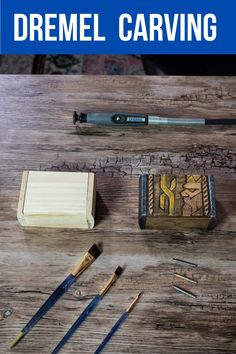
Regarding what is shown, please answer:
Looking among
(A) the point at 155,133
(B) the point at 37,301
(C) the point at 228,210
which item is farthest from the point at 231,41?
(B) the point at 37,301

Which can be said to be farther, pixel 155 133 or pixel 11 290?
pixel 155 133

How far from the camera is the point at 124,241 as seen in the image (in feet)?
3.01

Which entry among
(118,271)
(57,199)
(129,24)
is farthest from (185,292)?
(129,24)

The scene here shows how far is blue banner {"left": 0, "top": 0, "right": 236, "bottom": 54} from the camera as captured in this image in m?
1.43

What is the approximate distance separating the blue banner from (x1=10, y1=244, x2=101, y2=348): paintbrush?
0.76 metres

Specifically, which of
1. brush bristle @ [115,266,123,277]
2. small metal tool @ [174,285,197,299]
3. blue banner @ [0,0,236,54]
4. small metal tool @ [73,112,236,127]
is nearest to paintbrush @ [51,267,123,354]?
brush bristle @ [115,266,123,277]

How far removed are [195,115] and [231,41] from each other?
0.54 metres

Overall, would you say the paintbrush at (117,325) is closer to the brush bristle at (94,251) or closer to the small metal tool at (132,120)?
the brush bristle at (94,251)

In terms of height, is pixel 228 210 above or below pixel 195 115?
below

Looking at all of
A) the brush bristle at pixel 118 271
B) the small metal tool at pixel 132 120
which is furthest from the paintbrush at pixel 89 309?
the small metal tool at pixel 132 120

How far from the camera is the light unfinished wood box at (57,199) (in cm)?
89

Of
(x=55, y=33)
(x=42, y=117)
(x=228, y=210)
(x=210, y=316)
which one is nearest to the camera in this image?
(x=210, y=316)

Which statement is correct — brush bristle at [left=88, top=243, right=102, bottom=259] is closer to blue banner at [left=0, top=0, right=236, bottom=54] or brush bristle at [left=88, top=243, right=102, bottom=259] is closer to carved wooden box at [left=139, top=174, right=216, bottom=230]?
carved wooden box at [left=139, top=174, right=216, bottom=230]

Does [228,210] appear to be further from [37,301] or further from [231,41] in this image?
[231,41]
